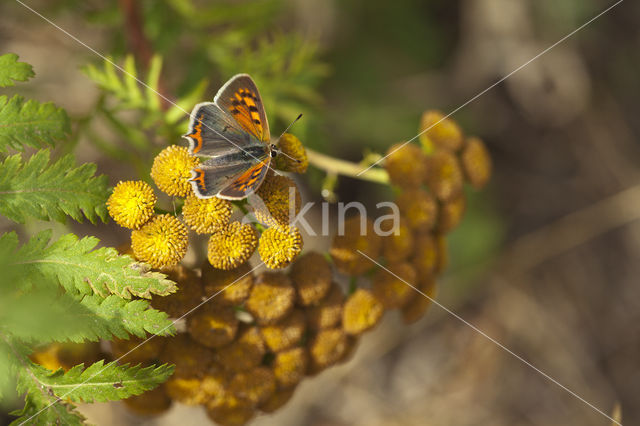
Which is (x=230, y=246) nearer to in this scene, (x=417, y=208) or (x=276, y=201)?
(x=276, y=201)

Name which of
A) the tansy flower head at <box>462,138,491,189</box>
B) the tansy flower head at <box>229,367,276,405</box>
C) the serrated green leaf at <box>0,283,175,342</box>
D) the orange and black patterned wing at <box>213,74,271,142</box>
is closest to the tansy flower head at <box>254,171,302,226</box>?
the orange and black patterned wing at <box>213,74,271,142</box>

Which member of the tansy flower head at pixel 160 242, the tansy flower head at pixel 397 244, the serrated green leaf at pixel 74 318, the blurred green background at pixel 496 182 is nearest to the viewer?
the serrated green leaf at pixel 74 318

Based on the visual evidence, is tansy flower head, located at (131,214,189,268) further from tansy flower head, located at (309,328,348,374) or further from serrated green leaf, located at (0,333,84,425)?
tansy flower head, located at (309,328,348,374)

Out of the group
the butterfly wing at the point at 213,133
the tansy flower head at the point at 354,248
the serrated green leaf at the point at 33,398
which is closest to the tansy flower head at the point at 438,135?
the tansy flower head at the point at 354,248

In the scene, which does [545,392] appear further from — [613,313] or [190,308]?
[190,308]

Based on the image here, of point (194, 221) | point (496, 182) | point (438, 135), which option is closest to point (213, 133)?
point (194, 221)

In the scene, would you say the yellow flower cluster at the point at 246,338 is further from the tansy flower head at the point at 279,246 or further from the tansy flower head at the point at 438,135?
the tansy flower head at the point at 438,135

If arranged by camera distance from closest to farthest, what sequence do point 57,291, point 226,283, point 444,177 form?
point 57,291
point 226,283
point 444,177
